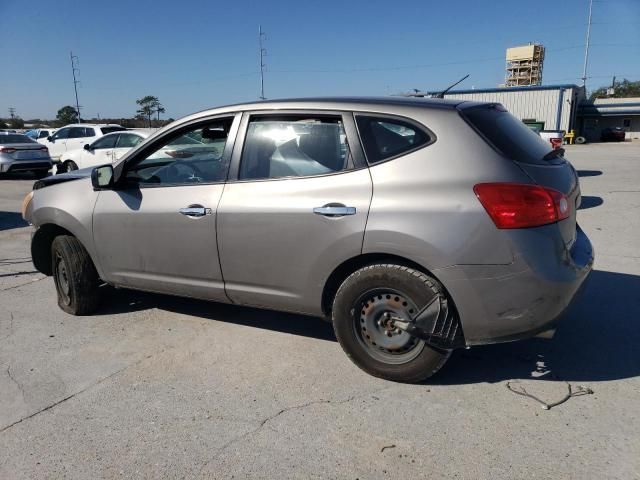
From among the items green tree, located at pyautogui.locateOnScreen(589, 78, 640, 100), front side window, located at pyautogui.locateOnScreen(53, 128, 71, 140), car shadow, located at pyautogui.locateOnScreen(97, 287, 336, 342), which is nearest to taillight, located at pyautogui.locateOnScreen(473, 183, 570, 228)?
car shadow, located at pyautogui.locateOnScreen(97, 287, 336, 342)

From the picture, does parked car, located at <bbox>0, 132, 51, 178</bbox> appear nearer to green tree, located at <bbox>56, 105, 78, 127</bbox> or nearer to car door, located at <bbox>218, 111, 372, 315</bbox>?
car door, located at <bbox>218, 111, 372, 315</bbox>

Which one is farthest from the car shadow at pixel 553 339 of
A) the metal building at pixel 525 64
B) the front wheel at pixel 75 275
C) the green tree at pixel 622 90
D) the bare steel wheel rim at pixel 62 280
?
the green tree at pixel 622 90

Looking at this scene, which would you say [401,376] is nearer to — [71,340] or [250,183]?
[250,183]

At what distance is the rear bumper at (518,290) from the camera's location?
279 centimetres

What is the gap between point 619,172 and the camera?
1628cm

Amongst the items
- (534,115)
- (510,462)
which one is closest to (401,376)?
(510,462)

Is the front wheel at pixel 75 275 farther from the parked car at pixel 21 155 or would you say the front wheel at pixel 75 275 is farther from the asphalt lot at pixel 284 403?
the parked car at pixel 21 155

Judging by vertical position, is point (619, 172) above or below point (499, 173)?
below

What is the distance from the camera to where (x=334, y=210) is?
3.17 m

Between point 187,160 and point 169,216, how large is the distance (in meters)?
0.56

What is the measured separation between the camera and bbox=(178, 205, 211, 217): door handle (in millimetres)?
3656

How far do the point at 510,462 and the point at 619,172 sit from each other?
16.7 meters

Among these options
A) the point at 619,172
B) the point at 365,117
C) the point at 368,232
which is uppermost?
the point at 365,117

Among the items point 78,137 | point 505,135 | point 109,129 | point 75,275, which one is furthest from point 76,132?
point 505,135
